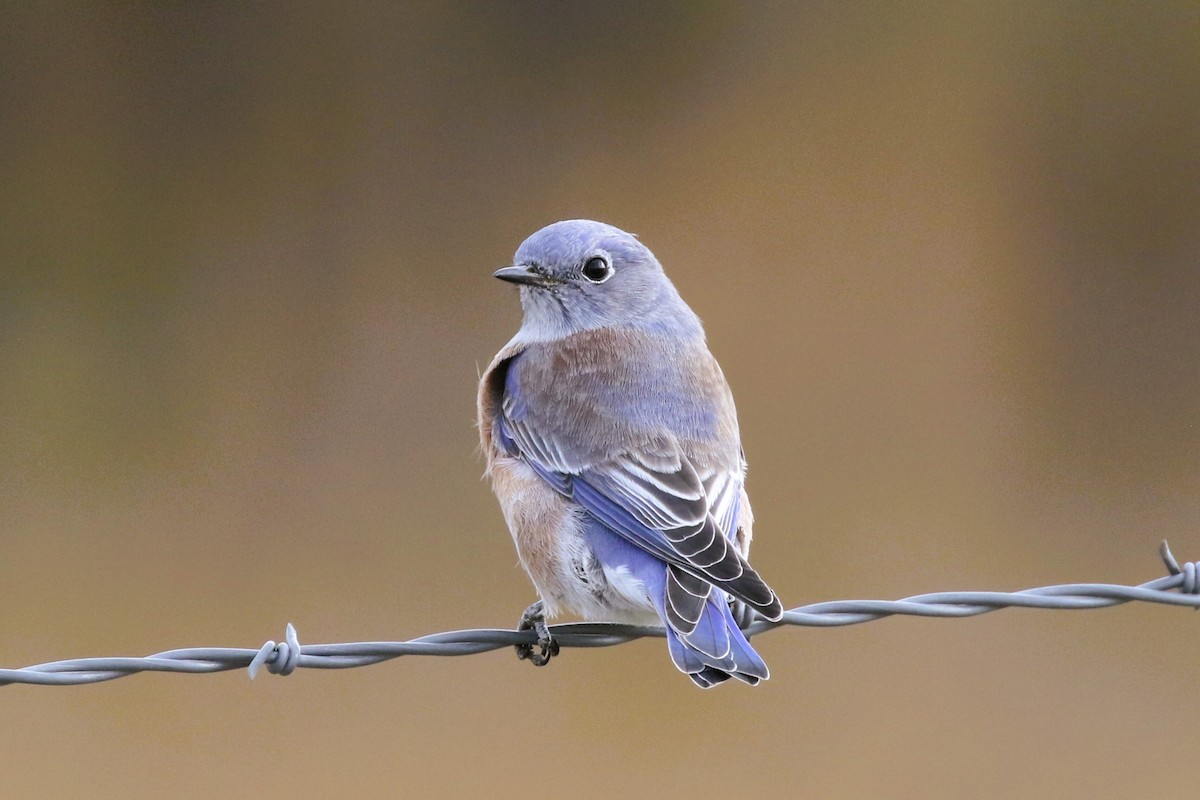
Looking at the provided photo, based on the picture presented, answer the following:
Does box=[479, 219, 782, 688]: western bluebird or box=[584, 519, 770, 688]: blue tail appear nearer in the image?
box=[584, 519, 770, 688]: blue tail

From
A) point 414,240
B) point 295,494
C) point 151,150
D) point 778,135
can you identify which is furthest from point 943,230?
point 151,150

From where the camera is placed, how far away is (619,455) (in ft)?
12.1

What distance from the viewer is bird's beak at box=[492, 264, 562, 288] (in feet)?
14.1

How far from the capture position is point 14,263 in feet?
20.2

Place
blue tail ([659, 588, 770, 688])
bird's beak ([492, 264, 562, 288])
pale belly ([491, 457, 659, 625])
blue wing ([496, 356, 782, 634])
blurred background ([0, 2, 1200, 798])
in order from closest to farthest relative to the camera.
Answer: blue tail ([659, 588, 770, 688]) < blue wing ([496, 356, 782, 634]) < pale belly ([491, 457, 659, 625]) < bird's beak ([492, 264, 562, 288]) < blurred background ([0, 2, 1200, 798])

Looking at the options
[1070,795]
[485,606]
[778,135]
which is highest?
[778,135]

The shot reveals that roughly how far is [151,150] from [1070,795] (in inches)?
187

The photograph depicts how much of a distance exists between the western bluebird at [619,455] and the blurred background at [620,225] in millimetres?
1882

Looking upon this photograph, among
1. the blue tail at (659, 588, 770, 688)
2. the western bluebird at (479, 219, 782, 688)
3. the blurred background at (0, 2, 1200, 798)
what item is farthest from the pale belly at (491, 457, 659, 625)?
the blurred background at (0, 2, 1200, 798)

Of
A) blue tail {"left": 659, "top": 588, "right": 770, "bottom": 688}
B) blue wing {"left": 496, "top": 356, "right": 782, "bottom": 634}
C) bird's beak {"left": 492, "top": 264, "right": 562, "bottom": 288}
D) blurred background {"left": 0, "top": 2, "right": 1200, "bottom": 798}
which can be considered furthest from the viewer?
blurred background {"left": 0, "top": 2, "right": 1200, "bottom": 798}

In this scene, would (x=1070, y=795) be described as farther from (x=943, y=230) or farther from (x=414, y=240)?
(x=414, y=240)

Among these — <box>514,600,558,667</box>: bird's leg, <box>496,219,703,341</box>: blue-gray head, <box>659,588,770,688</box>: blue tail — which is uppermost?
<box>496,219,703,341</box>: blue-gray head

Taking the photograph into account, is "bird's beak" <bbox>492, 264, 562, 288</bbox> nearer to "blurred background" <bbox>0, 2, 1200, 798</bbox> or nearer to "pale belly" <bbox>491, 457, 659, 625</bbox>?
"pale belly" <bbox>491, 457, 659, 625</bbox>

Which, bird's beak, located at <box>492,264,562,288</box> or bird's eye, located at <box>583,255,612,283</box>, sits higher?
bird's eye, located at <box>583,255,612,283</box>
